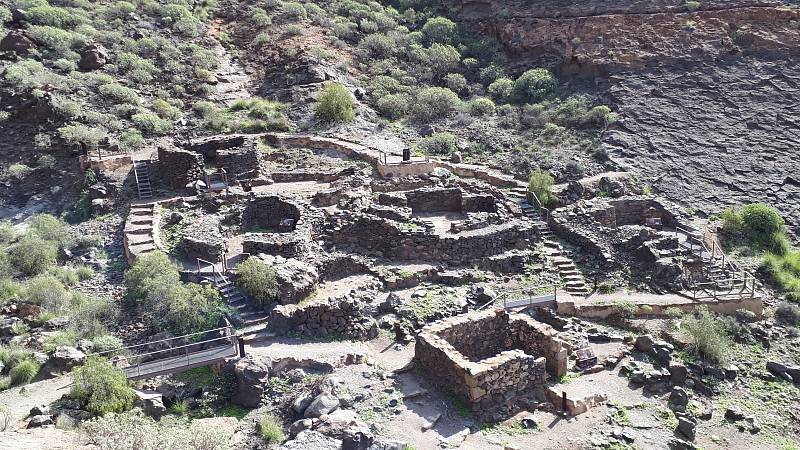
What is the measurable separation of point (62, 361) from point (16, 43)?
21967mm

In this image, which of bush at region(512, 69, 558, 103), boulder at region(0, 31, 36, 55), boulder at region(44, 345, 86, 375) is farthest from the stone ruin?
boulder at region(0, 31, 36, 55)

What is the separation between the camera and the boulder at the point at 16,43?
99.8 feet

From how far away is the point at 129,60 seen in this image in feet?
107

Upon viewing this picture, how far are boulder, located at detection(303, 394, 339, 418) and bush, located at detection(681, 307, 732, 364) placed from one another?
10036 mm

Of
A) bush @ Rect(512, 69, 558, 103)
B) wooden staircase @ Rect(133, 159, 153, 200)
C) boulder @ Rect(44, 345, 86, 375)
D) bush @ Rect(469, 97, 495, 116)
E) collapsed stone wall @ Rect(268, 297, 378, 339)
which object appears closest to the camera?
boulder @ Rect(44, 345, 86, 375)

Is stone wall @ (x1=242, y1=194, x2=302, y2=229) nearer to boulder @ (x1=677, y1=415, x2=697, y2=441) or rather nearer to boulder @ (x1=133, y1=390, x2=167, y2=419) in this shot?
boulder @ (x1=133, y1=390, x2=167, y2=419)

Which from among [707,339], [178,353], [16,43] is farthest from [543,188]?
[16,43]

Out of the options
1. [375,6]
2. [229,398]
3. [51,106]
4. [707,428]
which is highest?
[375,6]

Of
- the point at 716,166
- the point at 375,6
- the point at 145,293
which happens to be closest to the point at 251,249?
the point at 145,293

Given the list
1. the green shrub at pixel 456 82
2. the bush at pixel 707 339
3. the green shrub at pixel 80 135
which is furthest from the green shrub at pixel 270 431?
the green shrub at pixel 456 82

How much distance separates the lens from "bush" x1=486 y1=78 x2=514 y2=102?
34.9m

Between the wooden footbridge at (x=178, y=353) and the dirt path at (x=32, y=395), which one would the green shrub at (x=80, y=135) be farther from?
the dirt path at (x=32, y=395)

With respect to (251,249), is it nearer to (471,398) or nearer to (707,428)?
(471,398)

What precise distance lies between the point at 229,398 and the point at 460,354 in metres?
5.12
